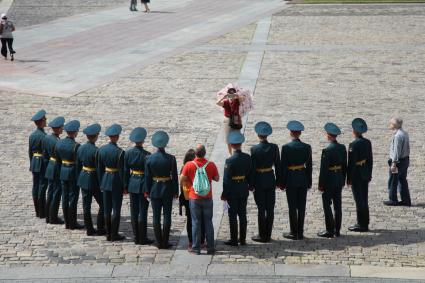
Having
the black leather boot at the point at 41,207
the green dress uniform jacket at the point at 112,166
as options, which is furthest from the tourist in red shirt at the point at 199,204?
the black leather boot at the point at 41,207

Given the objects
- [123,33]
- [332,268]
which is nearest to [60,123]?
[332,268]

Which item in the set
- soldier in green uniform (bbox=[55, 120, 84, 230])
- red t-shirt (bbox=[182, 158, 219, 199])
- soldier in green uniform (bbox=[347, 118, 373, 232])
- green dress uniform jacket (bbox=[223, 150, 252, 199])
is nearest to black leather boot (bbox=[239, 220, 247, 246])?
green dress uniform jacket (bbox=[223, 150, 252, 199])

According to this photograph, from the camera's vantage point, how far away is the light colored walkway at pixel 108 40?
72.1ft

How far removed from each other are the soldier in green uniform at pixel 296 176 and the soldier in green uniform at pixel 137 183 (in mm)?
1814

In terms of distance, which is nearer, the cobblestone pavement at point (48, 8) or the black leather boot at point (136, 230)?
the black leather boot at point (136, 230)

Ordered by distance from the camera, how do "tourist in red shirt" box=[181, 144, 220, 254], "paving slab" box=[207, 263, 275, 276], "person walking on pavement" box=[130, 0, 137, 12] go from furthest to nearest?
1. "person walking on pavement" box=[130, 0, 137, 12]
2. "tourist in red shirt" box=[181, 144, 220, 254]
3. "paving slab" box=[207, 263, 275, 276]

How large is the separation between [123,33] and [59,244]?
19394 mm

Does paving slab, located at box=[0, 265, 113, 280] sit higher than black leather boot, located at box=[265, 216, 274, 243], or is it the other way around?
black leather boot, located at box=[265, 216, 274, 243]

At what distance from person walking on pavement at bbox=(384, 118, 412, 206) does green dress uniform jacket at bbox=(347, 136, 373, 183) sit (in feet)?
3.45

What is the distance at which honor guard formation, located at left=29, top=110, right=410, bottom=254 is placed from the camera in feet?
34.8

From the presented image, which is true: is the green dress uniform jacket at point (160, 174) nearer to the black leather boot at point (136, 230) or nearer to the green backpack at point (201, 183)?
the green backpack at point (201, 183)

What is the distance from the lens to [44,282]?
9.63 meters

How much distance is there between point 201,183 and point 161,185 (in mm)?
570

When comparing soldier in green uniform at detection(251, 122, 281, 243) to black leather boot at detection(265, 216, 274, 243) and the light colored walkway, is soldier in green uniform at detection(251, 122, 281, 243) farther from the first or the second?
the light colored walkway
